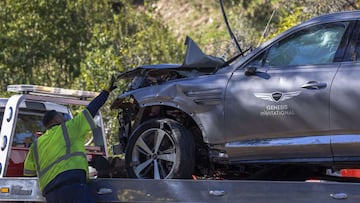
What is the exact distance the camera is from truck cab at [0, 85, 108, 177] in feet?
20.6

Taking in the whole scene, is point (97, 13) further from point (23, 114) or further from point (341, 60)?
point (341, 60)

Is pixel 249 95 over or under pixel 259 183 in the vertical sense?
over

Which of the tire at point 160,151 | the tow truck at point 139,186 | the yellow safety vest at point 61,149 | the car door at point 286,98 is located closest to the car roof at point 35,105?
the tow truck at point 139,186

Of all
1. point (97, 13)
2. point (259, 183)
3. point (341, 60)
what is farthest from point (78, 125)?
point (97, 13)

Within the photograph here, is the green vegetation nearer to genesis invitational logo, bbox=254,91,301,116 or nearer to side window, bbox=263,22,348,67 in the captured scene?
side window, bbox=263,22,348,67

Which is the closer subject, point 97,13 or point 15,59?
point 15,59

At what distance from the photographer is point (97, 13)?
67.5 ft

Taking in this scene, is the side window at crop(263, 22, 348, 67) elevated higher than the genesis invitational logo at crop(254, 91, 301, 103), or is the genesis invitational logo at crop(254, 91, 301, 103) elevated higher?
the side window at crop(263, 22, 348, 67)

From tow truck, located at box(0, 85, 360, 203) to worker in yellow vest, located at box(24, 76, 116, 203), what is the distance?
18cm

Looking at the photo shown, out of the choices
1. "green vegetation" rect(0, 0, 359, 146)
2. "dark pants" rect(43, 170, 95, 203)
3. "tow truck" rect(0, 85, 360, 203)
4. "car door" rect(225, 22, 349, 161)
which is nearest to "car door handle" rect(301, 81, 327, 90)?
"car door" rect(225, 22, 349, 161)

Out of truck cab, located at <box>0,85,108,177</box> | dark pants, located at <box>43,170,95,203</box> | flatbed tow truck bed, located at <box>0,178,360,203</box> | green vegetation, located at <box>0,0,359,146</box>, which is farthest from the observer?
green vegetation, located at <box>0,0,359,146</box>

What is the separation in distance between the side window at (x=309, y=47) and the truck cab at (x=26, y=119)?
7.51 feet

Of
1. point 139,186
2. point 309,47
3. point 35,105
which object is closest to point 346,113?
point 309,47

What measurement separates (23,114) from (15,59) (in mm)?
11580
